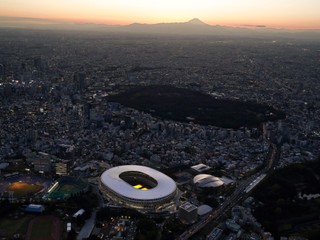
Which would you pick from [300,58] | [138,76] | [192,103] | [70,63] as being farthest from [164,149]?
[300,58]

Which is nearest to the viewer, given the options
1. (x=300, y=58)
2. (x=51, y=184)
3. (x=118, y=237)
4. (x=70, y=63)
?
(x=118, y=237)

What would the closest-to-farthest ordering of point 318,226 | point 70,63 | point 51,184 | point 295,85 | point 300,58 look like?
point 318,226
point 51,184
point 295,85
point 70,63
point 300,58

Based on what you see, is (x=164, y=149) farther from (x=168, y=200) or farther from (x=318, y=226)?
(x=318, y=226)

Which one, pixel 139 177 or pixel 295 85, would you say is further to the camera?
pixel 295 85

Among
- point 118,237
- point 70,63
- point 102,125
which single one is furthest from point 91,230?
point 70,63

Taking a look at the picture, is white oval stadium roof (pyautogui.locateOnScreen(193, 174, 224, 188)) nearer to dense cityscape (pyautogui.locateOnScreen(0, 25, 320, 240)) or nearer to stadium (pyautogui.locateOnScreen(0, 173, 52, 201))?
dense cityscape (pyautogui.locateOnScreen(0, 25, 320, 240))

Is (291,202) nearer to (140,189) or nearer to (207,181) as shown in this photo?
(207,181)
